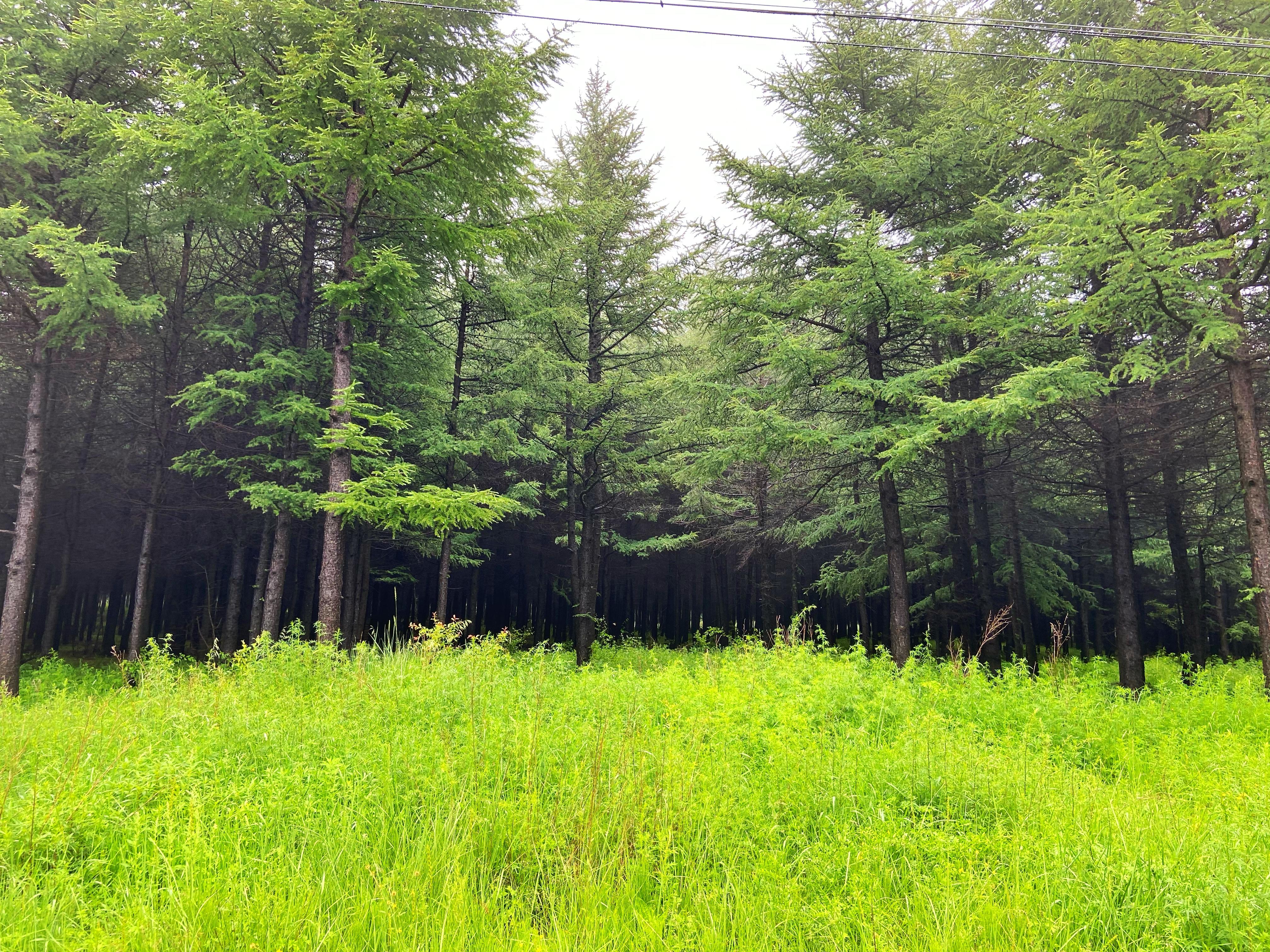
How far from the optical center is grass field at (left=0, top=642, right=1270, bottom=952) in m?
2.54

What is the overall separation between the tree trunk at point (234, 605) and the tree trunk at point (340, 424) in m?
4.88

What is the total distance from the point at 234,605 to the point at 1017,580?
17.0 metres

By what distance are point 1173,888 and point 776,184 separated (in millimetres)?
12097

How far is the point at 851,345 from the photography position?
1151 cm

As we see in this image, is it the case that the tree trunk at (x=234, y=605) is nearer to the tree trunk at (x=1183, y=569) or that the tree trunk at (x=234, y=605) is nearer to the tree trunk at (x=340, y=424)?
the tree trunk at (x=340, y=424)

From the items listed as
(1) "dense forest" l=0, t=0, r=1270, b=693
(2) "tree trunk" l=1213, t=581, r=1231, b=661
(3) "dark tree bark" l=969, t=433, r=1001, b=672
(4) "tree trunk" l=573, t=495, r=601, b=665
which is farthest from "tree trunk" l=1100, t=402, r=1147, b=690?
(4) "tree trunk" l=573, t=495, r=601, b=665

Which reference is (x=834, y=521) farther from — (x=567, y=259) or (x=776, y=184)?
(x=567, y=259)

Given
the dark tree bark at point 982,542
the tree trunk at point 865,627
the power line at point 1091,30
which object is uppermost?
the power line at point 1091,30

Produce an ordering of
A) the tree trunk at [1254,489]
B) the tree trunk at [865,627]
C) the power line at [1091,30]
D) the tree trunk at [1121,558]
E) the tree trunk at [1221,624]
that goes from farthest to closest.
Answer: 1. the tree trunk at [865,627]
2. the tree trunk at [1221,624]
3. the tree trunk at [1121,558]
4. the tree trunk at [1254,489]
5. the power line at [1091,30]

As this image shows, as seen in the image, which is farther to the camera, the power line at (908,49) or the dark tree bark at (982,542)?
the dark tree bark at (982,542)

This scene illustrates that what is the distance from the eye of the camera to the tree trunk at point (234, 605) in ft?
42.1

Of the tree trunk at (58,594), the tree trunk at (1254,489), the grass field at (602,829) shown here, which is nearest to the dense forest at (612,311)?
the tree trunk at (1254,489)

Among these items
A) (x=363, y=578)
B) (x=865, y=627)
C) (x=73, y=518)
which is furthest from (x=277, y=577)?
(x=865, y=627)

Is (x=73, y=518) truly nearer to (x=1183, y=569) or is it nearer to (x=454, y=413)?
(x=454, y=413)
